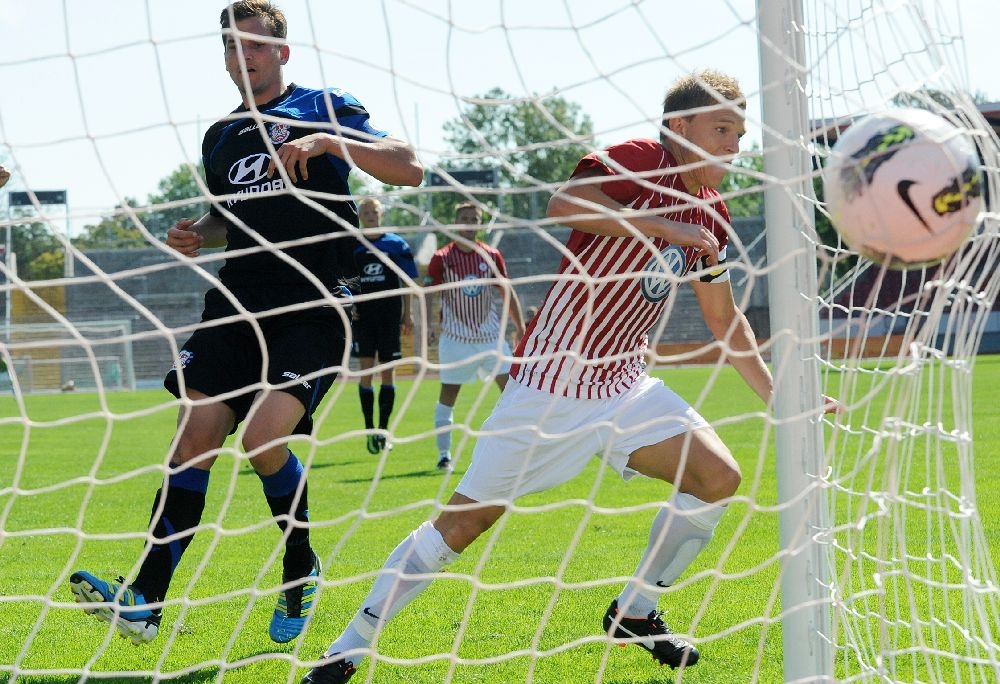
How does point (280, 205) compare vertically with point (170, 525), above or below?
above

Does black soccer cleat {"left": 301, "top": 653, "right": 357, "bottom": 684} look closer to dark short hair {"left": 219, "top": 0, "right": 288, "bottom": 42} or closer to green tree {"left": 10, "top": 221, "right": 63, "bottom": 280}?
dark short hair {"left": 219, "top": 0, "right": 288, "bottom": 42}

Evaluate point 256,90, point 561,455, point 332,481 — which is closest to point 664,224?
point 561,455

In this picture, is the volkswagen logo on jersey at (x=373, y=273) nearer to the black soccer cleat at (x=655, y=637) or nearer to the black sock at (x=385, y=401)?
the black sock at (x=385, y=401)

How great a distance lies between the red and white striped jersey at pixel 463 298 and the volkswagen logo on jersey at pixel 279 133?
587 cm

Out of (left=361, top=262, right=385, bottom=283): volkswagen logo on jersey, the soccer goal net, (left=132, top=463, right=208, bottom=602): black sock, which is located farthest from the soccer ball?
(left=361, top=262, right=385, bottom=283): volkswagen logo on jersey

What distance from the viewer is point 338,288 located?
13.5 ft

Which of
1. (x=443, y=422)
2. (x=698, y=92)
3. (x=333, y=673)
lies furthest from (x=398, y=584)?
(x=443, y=422)

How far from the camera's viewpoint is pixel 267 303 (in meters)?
3.97

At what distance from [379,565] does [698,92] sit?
265cm

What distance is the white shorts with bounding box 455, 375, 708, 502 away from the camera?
11.3 feet

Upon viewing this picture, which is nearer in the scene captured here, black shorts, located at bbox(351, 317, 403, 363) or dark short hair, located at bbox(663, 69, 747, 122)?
dark short hair, located at bbox(663, 69, 747, 122)

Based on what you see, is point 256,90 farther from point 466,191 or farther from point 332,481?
point 332,481

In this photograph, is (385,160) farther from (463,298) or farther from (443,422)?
(463,298)

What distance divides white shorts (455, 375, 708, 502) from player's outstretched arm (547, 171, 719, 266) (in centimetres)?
53
